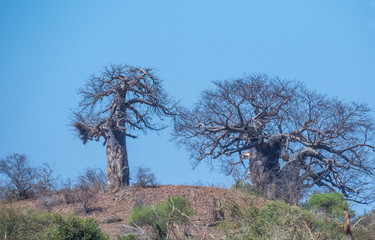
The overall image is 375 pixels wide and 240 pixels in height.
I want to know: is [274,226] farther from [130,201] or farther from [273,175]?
[273,175]

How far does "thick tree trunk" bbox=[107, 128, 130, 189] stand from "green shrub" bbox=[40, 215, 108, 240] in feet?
28.1

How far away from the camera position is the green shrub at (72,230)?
1432cm

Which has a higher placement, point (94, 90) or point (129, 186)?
point (94, 90)

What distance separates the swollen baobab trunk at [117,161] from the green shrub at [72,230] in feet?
28.1

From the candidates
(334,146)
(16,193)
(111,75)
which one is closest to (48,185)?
(16,193)

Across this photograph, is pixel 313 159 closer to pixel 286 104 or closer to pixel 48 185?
pixel 286 104

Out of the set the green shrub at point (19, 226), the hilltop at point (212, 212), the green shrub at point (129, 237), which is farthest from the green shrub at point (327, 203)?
the green shrub at point (19, 226)

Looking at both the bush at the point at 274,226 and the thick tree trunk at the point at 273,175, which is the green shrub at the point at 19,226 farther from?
the thick tree trunk at the point at 273,175

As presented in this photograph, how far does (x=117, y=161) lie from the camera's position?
23.6m

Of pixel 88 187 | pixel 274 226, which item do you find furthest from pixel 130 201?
pixel 274 226

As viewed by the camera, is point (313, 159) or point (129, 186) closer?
point (129, 186)

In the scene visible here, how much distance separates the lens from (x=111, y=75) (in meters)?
24.4

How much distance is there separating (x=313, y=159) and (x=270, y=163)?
55.8 inches

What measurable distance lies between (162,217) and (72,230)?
7.07 feet
